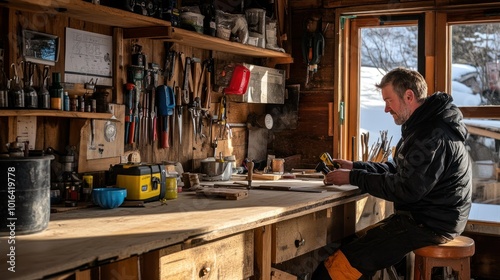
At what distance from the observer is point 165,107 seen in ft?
11.5

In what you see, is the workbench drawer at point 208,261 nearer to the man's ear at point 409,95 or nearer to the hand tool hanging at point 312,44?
the man's ear at point 409,95

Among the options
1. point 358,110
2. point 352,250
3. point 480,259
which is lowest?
point 480,259

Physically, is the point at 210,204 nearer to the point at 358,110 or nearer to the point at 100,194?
the point at 100,194

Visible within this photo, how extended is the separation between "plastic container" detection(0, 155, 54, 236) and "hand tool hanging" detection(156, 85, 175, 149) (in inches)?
60.1

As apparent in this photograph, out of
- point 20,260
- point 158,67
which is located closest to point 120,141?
point 158,67

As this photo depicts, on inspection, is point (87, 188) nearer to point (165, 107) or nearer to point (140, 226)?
point (140, 226)

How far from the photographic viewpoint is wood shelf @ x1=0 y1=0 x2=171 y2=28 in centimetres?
255

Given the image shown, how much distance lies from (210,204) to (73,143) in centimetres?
78

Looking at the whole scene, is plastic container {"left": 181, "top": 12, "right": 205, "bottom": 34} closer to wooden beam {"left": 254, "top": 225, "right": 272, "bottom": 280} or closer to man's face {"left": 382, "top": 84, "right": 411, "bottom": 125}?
man's face {"left": 382, "top": 84, "right": 411, "bottom": 125}

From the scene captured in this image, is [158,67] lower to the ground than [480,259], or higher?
higher

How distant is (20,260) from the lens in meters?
1.65

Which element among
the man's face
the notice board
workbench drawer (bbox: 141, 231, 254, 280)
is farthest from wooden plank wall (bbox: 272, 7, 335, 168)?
workbench drawer (bbox: 141, 231, 254, 280)

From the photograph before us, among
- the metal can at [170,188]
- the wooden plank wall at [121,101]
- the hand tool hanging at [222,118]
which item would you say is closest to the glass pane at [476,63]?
the wooden plank wall at [121,101]

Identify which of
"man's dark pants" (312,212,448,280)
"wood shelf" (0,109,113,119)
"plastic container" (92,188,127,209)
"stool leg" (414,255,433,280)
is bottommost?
"stool leg" (414,255,433,280)
